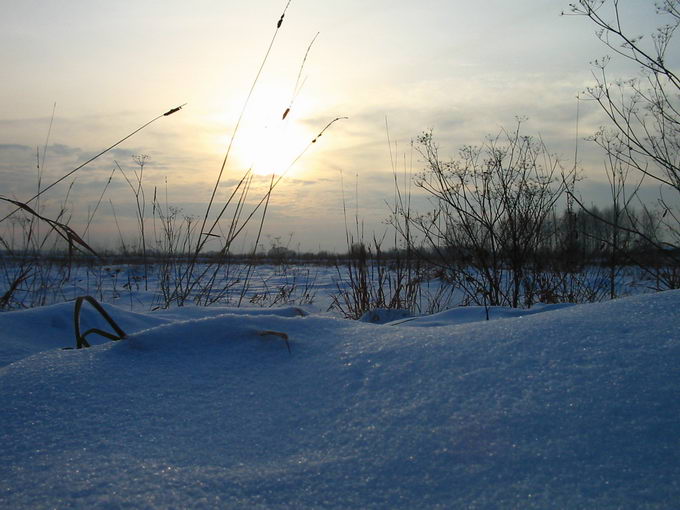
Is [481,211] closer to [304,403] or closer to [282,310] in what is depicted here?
[282,310]

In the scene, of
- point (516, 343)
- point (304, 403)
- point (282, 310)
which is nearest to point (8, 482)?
point (304, 403)

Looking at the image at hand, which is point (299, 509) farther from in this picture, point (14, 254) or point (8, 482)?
point (14, 254)

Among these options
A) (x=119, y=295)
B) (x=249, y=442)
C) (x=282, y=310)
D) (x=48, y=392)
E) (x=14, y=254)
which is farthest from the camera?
(x=119, y=295)

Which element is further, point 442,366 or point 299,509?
point 442,366

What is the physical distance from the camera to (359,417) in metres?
0.66

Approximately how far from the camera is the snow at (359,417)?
0.50 meters

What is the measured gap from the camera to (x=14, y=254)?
391 centimetres

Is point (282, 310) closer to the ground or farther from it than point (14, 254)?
closer to the ground

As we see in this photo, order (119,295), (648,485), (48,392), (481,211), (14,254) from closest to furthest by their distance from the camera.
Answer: (648,485) < (48,392) < (481,211) < (14,254) < (119,295)

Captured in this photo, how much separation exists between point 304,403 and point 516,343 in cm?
37

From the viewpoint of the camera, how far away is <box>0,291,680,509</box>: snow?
1.63 feet

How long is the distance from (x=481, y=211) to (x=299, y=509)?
337 cm

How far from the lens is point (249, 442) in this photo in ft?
2.06

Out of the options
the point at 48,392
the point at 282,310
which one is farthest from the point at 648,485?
the point at 282,310
